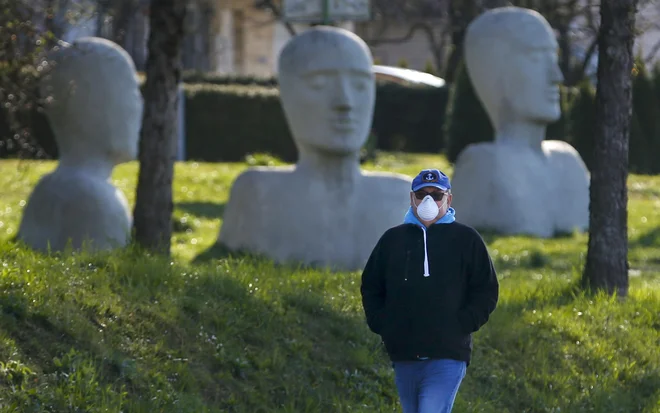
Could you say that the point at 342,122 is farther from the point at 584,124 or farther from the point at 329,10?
the point at 584,124

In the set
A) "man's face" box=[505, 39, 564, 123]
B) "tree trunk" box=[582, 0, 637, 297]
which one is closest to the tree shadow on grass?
"tree trunk" box=[582, 0, 637, 297]

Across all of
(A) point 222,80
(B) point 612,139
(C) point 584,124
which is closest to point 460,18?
(A) point 222,80

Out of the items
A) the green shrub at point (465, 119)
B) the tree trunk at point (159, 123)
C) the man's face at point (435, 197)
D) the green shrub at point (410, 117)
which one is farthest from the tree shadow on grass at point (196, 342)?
the green shrub at point (410, 117)

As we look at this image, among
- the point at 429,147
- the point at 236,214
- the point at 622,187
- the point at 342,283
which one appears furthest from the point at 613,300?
the point at 429,147

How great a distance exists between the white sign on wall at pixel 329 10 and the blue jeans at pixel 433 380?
9.82 meters

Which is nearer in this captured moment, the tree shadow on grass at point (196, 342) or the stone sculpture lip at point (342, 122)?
the tree shadow on grass at point (196, 342)

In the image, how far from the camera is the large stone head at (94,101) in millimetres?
12034

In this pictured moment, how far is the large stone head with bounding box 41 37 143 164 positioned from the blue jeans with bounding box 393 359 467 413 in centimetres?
→ 698

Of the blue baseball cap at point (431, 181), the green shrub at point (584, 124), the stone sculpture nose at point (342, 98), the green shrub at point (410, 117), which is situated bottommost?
the green shrub at point (410, 117)

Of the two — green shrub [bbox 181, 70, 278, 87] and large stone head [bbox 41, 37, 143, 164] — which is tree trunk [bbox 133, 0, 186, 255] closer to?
large stone head [bbox 41, 37, 143, 164]

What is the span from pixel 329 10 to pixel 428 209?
10059 millimetres

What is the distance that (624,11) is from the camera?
9.48 meters

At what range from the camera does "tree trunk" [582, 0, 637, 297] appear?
373 inches

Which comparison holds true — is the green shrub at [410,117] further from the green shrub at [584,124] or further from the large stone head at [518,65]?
the large stone head at [518,65]
